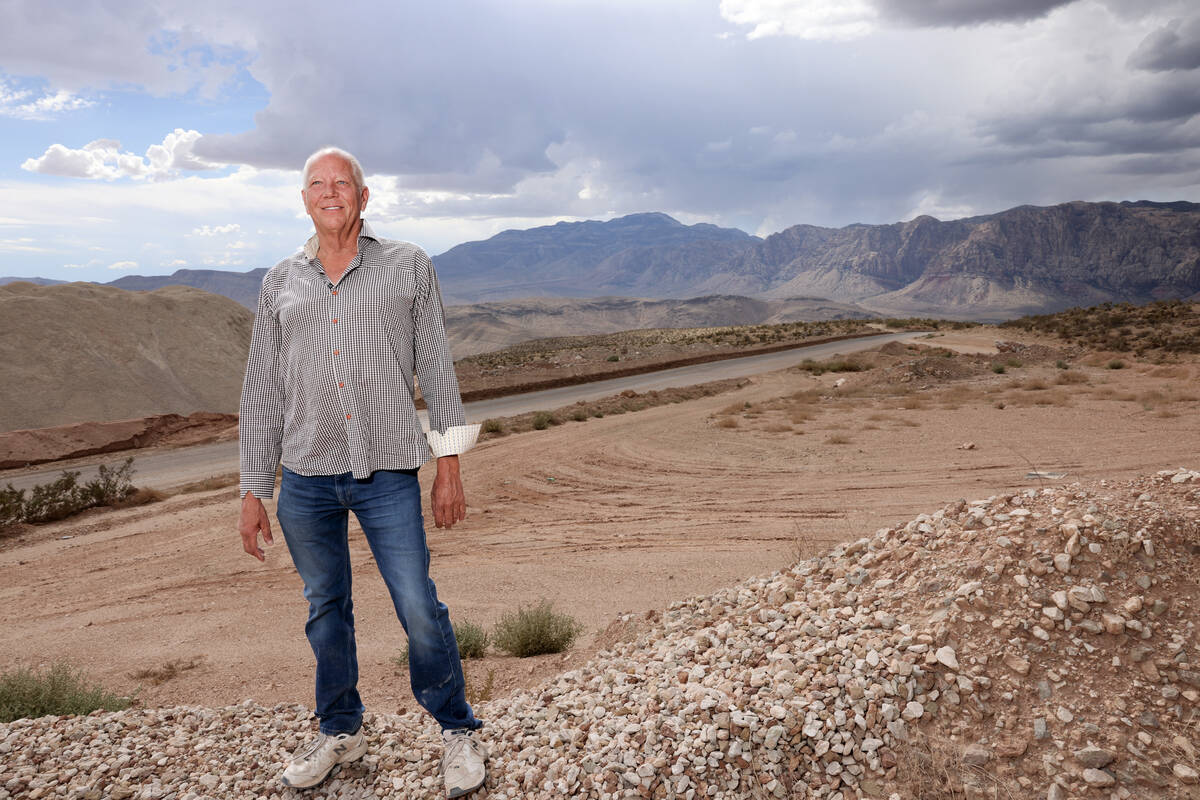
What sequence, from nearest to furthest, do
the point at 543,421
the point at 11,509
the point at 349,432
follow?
the point at 349,432, the point at 11,509, the point at 543,421

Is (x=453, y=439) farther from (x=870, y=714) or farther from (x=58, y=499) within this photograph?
(x=58, y=499)

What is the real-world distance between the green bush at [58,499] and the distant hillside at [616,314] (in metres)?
112

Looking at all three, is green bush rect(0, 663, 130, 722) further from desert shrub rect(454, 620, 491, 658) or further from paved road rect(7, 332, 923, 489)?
paved road rect(7, 332, 923, 489)

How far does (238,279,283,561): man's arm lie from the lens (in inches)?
117

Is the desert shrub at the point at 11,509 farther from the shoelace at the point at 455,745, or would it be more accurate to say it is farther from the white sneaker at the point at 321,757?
the shoelace at the point at 455,745

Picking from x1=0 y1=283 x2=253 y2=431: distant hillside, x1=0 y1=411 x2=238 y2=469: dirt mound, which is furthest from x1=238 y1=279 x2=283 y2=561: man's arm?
x1=0 y1=283 x2=253 y2=431: distant hillside

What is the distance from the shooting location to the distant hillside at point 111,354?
26.2 meters

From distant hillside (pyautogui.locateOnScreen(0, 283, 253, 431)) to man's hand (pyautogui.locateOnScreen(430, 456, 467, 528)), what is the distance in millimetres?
28697

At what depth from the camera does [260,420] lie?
300cm

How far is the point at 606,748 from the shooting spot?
309 cm

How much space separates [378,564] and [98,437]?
788 inches

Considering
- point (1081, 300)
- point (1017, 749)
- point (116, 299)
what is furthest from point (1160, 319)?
point (1081, 300)

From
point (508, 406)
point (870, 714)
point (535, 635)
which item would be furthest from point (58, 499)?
point (870, 714)

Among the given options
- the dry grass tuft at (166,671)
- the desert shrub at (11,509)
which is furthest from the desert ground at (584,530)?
the desert shrub at (11,509)
